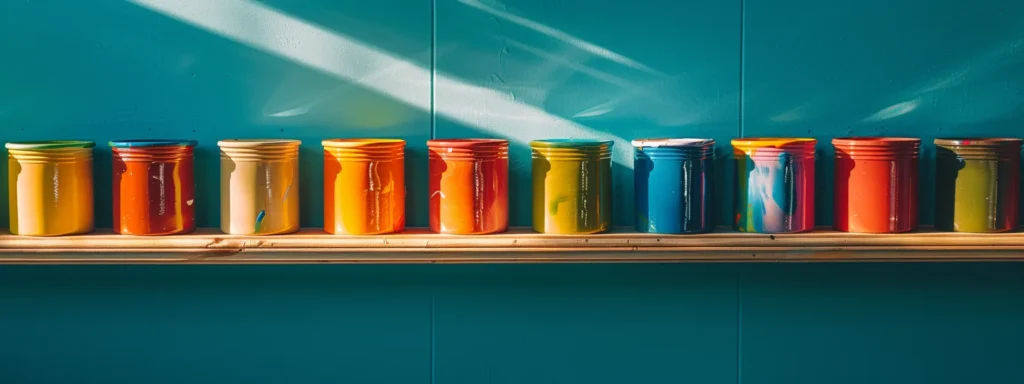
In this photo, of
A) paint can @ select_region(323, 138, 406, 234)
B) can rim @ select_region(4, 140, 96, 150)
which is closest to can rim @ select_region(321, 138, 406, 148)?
paint can @ select_region(323, 138, 406, 234)

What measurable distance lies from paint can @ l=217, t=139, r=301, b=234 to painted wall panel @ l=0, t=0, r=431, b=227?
0.16m

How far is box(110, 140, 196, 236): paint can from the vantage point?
6.41 feet

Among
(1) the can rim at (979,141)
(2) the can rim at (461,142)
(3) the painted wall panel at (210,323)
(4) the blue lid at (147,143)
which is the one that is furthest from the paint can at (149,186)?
(1) the can rim at (979,141)

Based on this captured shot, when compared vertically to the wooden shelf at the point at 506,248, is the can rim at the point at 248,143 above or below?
above

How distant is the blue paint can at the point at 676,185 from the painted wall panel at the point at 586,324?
0.21 m

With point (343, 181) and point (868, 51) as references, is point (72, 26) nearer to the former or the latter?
point (343, 181)

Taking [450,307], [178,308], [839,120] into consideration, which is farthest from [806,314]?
[178,308]

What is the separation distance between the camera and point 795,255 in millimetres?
1971

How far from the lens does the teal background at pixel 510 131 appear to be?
213 centimetres

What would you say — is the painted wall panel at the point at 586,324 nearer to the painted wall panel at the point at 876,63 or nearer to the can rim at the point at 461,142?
the can rim at the point at 461,142

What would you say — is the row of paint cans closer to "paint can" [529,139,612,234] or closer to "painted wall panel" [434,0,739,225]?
"paint can" [529,139,612,234]

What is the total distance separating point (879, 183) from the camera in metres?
1.99

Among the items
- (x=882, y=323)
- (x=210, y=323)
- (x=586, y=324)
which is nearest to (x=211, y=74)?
(x=210, y=323)

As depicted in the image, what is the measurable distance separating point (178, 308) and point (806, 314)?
147 cm
